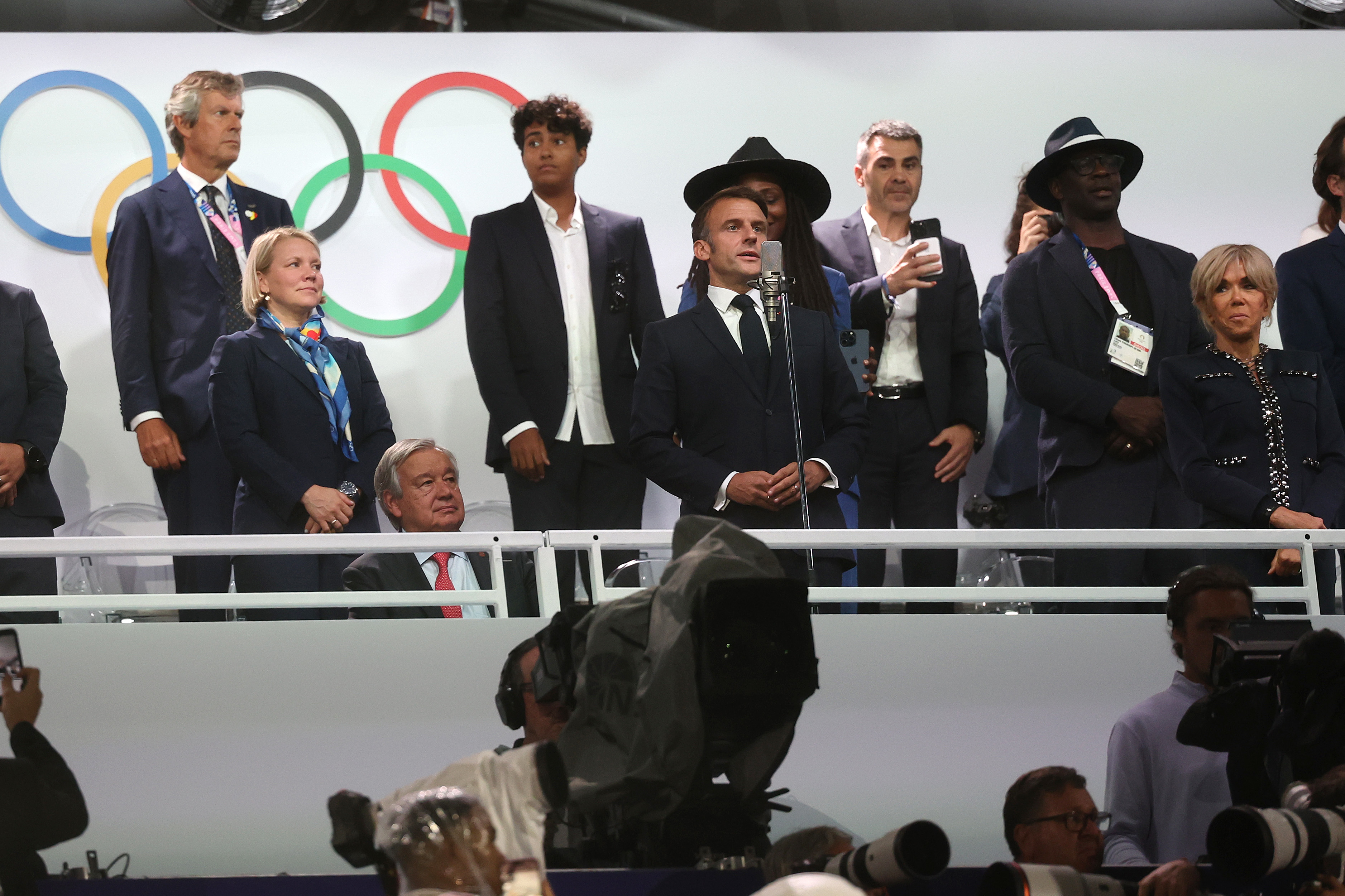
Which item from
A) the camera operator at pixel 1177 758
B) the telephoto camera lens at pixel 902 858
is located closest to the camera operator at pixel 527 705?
the telephoto camera lens at pixel 902 858

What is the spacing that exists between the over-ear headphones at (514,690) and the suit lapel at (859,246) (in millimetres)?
2056

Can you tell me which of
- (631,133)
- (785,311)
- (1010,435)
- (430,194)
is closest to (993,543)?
(785,311)

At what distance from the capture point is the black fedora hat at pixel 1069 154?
440 cm

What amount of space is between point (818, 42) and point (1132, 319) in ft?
6.25

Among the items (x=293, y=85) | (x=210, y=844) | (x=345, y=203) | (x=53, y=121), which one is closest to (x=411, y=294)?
(x=345, y=203)

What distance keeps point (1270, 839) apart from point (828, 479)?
4.94 ft

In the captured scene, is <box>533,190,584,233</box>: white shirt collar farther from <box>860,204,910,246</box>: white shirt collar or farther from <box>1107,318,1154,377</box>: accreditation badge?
<box>1107,318,1154,377</box>: accreditation badge

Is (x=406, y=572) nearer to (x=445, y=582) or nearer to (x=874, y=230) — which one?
(x=445, y=582)

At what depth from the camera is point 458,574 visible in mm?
3518

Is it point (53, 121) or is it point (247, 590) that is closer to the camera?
point (247, 590)

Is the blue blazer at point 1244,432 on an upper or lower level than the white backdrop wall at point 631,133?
lower

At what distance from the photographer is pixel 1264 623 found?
2771mm

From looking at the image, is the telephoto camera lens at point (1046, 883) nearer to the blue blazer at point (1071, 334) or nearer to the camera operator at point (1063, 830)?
the camera operator at point (1063, 830)

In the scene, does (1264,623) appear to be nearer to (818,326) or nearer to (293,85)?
(818,326)
